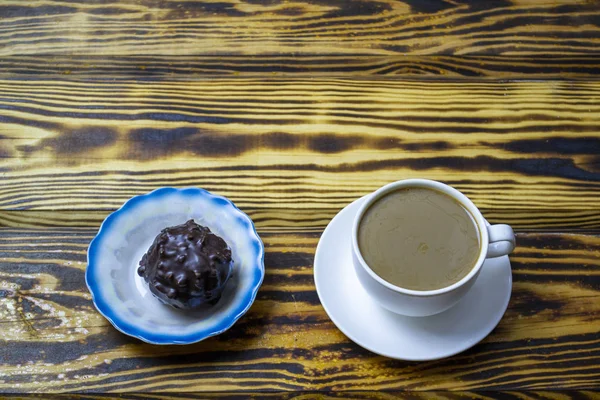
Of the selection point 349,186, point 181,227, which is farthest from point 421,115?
point 181,227

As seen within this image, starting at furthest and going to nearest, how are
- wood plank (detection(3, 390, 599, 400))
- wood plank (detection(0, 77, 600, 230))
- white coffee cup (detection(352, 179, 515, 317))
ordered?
wood plank (detection(0, 77, 600, 230)) < wood plank (detection(3, 390, 599, 400)) < white coffee cup (detection(352, 179, 515, 317))

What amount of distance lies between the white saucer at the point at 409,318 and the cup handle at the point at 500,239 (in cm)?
8

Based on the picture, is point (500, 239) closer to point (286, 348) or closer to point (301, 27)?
point (286, 348)

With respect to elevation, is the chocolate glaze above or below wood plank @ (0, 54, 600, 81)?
below

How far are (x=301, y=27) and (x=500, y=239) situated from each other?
557 millimetres

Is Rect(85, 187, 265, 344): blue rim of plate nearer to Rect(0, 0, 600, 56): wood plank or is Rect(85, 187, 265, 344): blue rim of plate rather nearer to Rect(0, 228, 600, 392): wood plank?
Rect(0, 228, 600, 392): wood plank

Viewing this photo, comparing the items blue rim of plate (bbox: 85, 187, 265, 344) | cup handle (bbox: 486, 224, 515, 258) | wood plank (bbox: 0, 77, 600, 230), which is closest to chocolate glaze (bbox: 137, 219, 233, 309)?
blue rim of plate (bbox: 85, 187, 265, 344)

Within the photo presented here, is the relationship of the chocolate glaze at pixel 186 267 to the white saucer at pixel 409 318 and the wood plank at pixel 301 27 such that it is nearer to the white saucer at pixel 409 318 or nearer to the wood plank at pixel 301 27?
the white saucer at pixel 409 318

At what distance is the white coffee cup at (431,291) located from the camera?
661 mm

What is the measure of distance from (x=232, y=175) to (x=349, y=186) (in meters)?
0.19

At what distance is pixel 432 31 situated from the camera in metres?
1.04

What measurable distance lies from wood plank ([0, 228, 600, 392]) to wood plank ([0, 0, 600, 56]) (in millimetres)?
407

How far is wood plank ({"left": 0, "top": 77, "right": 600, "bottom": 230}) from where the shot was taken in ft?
2.94

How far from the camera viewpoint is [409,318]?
0.74 meters
